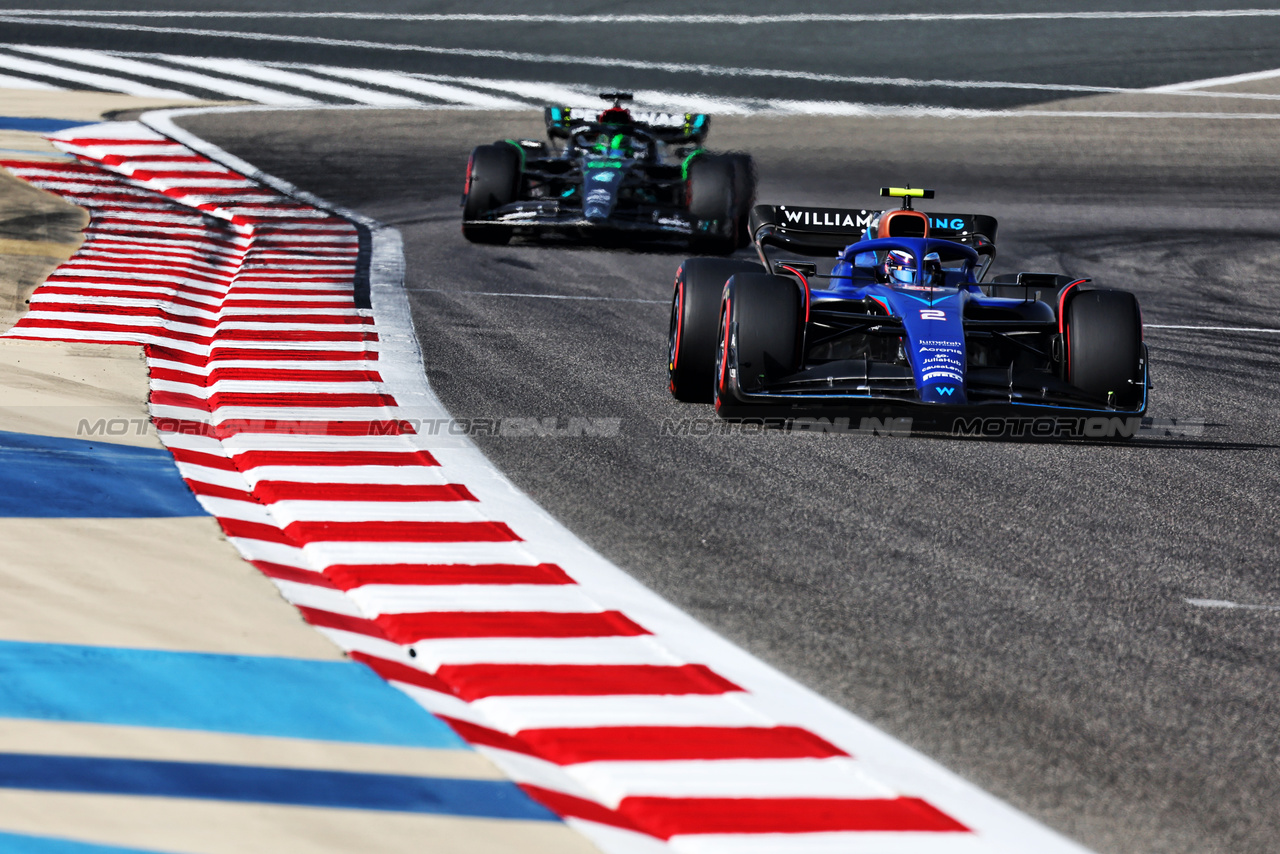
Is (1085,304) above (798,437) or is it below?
above

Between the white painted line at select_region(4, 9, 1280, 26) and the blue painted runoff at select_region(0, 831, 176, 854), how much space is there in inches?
996

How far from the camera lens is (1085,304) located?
738cm

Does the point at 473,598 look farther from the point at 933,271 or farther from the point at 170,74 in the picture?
the point at 170,74

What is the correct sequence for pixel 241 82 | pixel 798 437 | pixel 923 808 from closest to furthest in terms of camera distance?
pixel 923 808, pixel 798 437, pixel 241 82

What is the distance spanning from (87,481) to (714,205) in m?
8.48

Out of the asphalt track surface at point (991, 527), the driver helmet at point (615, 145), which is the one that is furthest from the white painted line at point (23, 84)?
the driver helmet at point (615, 145)

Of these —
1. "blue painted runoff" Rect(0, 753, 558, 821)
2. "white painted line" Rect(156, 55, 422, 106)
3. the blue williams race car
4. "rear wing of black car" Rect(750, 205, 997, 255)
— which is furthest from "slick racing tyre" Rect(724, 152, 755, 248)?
"blue painted runoff" Rect(0, 753, 558, 821)

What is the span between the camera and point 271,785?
3.30 m

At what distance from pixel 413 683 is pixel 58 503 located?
6.49 ft

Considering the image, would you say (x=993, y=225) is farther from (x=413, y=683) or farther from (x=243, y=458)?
(x=413, y=683)

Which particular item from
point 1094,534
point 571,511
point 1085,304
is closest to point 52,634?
point 571,511

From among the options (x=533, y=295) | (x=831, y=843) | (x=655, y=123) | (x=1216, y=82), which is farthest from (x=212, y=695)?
(x=1216, y=82)

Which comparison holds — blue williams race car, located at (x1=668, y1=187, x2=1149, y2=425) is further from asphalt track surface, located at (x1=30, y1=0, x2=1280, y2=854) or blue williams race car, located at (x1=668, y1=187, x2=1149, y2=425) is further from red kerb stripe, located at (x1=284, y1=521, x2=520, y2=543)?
red kerb stripe, located at (x1=284, y1=521, x2=520, y2=543)

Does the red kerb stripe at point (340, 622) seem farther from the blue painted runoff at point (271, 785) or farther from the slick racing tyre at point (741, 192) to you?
the slick racing tyre at point (741, 192)
